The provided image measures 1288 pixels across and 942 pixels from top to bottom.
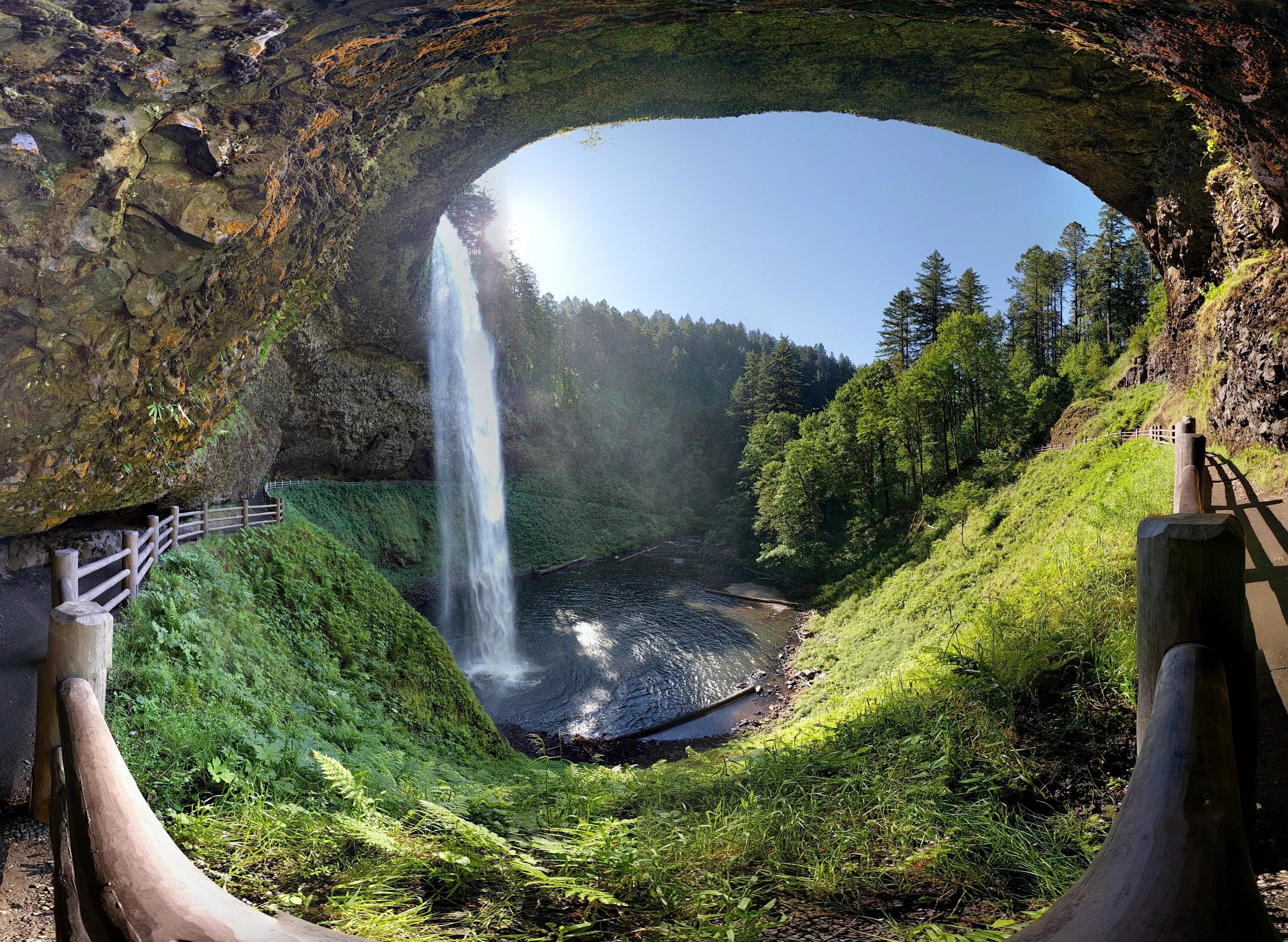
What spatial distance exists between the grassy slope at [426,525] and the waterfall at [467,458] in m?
0.98

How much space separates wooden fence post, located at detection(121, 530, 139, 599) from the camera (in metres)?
5.62

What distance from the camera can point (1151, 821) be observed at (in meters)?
0.93

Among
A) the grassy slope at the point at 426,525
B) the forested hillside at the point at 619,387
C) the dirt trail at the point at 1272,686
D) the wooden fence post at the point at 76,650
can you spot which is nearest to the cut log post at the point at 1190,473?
the dirt trail at the point at 1272,686

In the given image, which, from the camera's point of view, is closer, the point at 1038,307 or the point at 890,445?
the point at 890,445

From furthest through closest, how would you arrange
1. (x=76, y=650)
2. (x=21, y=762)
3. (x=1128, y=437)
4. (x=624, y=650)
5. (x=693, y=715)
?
(x=624, y=650) → (x=1128, y=437) → (x=693, y=715) → (x=21, y=762) → (x=76, y=650)

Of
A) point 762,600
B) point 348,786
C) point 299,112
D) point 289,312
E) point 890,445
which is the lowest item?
point 762,600

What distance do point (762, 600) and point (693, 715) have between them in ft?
29.9

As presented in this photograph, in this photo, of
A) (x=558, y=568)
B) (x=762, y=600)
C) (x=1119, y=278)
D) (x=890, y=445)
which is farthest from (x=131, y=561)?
(x=1119, y=278)

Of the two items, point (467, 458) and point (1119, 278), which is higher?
point (1119, 278)

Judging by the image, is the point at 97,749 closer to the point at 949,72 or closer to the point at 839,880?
the point at 839,880

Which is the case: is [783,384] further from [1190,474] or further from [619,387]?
[1190,474]

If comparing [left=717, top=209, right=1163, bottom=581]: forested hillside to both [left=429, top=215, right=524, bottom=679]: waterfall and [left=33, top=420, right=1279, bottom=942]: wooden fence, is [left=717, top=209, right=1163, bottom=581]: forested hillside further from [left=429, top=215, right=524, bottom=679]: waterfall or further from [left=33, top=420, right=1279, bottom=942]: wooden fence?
[left=33, top=420, right=1279, bottom=942]: wooden fence

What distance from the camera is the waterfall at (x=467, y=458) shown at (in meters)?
19.4

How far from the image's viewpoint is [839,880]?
8.53 ft
